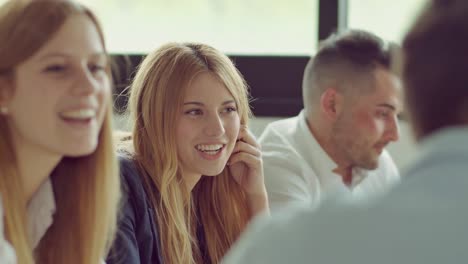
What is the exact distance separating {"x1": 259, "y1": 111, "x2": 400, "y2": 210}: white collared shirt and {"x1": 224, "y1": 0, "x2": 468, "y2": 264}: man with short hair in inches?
65.3

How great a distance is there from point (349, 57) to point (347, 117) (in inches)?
8.1

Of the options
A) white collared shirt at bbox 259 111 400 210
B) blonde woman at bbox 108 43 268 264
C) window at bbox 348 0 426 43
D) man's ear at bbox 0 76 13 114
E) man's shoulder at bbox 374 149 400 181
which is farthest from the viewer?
window at bbox 348 0 426 43

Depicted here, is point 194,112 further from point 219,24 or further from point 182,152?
point 219,24

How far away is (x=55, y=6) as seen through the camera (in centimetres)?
150

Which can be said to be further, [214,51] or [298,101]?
[298,101]

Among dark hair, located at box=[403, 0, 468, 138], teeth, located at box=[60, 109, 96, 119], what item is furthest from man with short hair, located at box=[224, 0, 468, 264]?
teeth, located at box=[60, 109, 96, 119]

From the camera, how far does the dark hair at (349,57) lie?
279 centimetres

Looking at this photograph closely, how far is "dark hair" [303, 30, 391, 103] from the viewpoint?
2.79 metres

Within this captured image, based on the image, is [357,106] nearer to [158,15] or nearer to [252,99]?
[252,99]

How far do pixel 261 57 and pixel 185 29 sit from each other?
38cm

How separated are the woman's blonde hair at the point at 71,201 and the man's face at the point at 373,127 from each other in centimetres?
120

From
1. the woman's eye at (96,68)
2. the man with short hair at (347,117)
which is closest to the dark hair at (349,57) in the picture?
the man with short hair at (347,117)

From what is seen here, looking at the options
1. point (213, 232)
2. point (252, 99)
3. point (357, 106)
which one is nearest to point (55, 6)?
point (213, 232)

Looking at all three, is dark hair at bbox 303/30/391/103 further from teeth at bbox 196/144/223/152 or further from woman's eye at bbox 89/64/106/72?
woman's eye at bbox 89/64/106/72
